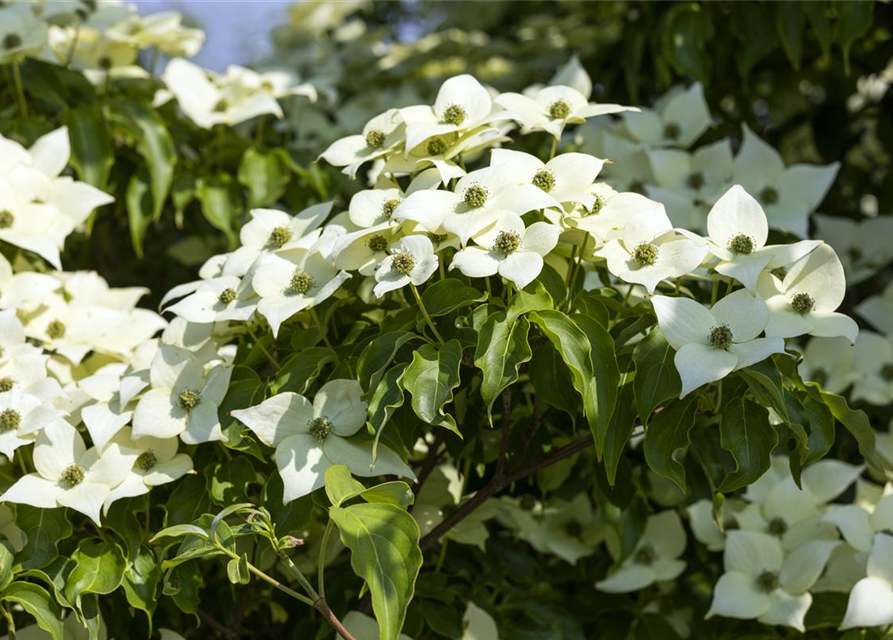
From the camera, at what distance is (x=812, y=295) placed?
1162mm

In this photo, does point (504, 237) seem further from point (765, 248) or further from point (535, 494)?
point (535, 494)

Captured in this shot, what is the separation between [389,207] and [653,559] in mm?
746

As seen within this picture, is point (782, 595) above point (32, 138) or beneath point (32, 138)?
beneath

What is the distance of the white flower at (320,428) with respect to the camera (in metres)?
1.13

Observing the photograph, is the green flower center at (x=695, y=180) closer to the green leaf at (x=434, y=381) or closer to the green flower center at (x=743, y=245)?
the green flower center at (x=743, y=245)

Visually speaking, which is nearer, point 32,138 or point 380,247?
point 380,247

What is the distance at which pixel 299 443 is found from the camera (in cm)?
114

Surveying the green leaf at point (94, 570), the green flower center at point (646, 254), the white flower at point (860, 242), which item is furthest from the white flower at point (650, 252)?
the white flower at point (860, 242)

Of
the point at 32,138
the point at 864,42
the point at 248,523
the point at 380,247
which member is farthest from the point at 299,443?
the point at 864,42

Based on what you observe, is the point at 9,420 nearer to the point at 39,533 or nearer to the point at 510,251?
the point at 39,533

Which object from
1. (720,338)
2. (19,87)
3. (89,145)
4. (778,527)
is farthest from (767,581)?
(19,87)

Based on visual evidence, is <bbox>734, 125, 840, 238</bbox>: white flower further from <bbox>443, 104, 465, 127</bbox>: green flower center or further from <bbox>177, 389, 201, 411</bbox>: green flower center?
<bbox>177, 389, 201, 411</bbox>: green flower center

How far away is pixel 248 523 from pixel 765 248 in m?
0.65

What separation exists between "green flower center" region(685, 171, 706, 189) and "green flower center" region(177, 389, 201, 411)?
3.17 ft
